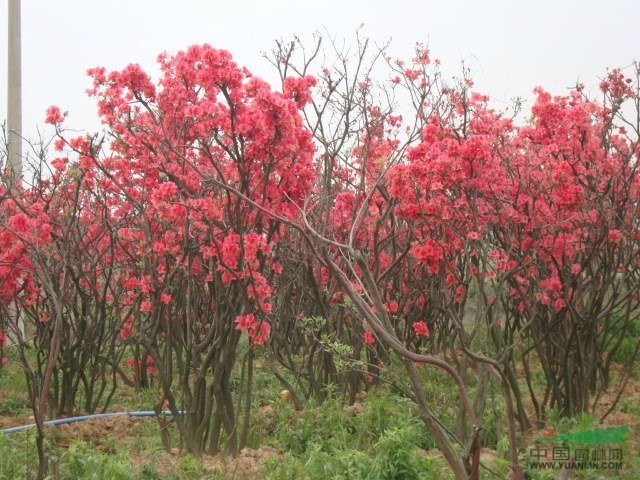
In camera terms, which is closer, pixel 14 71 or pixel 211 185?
pixel 211 185

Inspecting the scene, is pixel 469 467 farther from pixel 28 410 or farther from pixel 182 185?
pixel 28 410

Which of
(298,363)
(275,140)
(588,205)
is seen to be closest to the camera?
(275,140)

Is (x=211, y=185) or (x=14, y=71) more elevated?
(x=14, y=71)

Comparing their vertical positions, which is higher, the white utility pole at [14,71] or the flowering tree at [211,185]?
the white utility pole at [14,71]

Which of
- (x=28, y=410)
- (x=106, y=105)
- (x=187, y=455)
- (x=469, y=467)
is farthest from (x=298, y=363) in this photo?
(x=469, y=467)

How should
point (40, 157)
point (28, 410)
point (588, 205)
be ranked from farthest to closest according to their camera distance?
point (28, 410), point (40, 157), point (588, 205)

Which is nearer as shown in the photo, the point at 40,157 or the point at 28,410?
the point at 40,157

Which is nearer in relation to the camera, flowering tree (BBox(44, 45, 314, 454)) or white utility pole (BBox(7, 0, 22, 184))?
flowering tree (BBox(44, 45, 314, 454))

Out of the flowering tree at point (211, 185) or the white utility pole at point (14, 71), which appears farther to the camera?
the white utility pole at point (14, 71)

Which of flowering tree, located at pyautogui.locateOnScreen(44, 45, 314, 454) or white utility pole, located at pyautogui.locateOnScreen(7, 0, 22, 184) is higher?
white utility pole, located at pyautogui.locateOnScreen(7, 0, 22, 184)

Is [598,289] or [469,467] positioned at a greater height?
[598,289]

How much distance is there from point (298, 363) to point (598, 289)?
4.20m

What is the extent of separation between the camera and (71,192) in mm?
6684

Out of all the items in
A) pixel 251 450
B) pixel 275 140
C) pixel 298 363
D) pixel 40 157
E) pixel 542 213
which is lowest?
pixel 251 450
